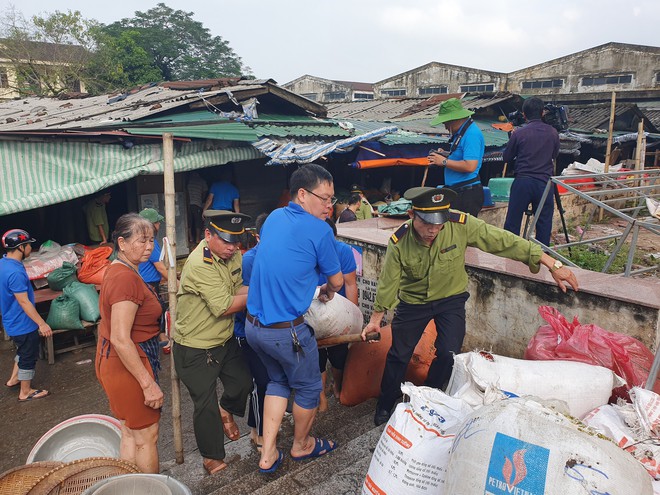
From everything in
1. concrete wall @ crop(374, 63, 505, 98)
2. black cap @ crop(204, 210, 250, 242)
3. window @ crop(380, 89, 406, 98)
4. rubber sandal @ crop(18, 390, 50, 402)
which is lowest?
rubber sandal @ crop(18, 390, 50, 402)

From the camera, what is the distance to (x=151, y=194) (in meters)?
7.94

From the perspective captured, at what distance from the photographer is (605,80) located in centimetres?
2572

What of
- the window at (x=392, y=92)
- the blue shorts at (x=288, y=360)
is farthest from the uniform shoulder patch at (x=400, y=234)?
the window at (x=392, y=92)

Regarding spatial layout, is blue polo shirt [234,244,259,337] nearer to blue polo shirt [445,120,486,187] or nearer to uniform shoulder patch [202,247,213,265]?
uniform shoulder patch [202,247,213,265]

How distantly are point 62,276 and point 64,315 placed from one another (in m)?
0.68

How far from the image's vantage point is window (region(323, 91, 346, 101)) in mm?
34125

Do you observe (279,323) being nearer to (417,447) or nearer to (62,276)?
(417,447)

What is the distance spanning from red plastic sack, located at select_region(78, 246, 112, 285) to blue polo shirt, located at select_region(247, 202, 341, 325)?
4.50 m

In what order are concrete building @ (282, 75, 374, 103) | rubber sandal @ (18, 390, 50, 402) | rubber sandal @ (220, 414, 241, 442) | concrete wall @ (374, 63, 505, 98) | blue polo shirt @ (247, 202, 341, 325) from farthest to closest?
concrete building @ (282, 75, 374, 103), concrete wall @ (374, 63, 505, 98), rubber sandal @ (18, 390, 50, 402), rubber sandal @ (220, 414, 241, 442), blue polo shirt @ (247, 202, 341, 325)

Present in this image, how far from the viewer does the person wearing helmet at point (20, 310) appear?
445 centimetres

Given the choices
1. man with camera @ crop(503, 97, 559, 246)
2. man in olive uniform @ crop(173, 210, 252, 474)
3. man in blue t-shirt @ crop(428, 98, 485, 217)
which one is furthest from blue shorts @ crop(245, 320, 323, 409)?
man with camera @ crop(503, 97, 559, 246)

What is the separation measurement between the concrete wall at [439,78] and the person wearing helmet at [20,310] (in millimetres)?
29269

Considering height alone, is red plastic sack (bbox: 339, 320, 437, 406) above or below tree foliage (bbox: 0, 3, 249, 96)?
below

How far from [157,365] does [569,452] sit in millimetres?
2562
